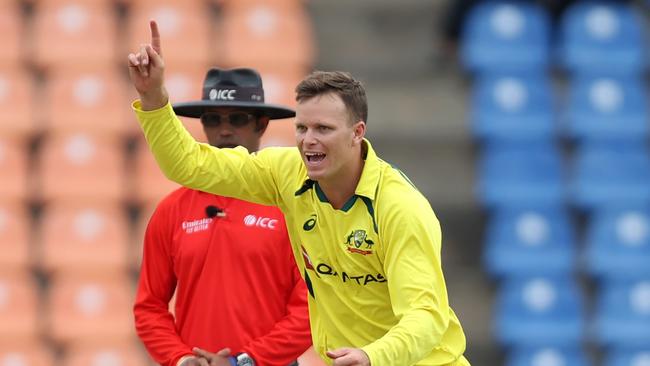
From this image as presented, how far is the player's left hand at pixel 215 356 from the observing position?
4453 mm

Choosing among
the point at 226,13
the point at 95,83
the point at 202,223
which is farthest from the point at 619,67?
the point at 202,223

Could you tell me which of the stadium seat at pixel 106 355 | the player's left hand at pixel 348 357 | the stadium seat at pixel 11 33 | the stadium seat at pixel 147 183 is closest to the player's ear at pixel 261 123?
the player's left hand at pixel 348 357

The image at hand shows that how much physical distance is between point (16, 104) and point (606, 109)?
428 cm

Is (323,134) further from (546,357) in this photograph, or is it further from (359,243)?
(546,357)

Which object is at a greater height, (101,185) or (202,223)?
(202,223)

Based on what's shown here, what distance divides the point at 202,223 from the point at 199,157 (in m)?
0.65

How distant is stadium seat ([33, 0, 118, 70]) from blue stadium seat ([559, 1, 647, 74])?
341 centimetres

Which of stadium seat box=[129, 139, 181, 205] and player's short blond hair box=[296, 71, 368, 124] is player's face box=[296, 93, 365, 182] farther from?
stadium seat box=[129, 139, 181, 205]

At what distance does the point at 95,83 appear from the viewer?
368 inches

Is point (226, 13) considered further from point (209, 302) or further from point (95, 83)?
point (209, 302)

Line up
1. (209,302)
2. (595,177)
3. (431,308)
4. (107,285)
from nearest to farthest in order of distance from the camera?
(431,308) → (209,302) → (107,285) → (595,177)

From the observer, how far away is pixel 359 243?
3.92 meters

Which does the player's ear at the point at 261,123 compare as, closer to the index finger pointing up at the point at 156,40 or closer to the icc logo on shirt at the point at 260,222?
the icc logo on shirt at the point at 260,222

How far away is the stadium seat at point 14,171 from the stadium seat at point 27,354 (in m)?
1.10
